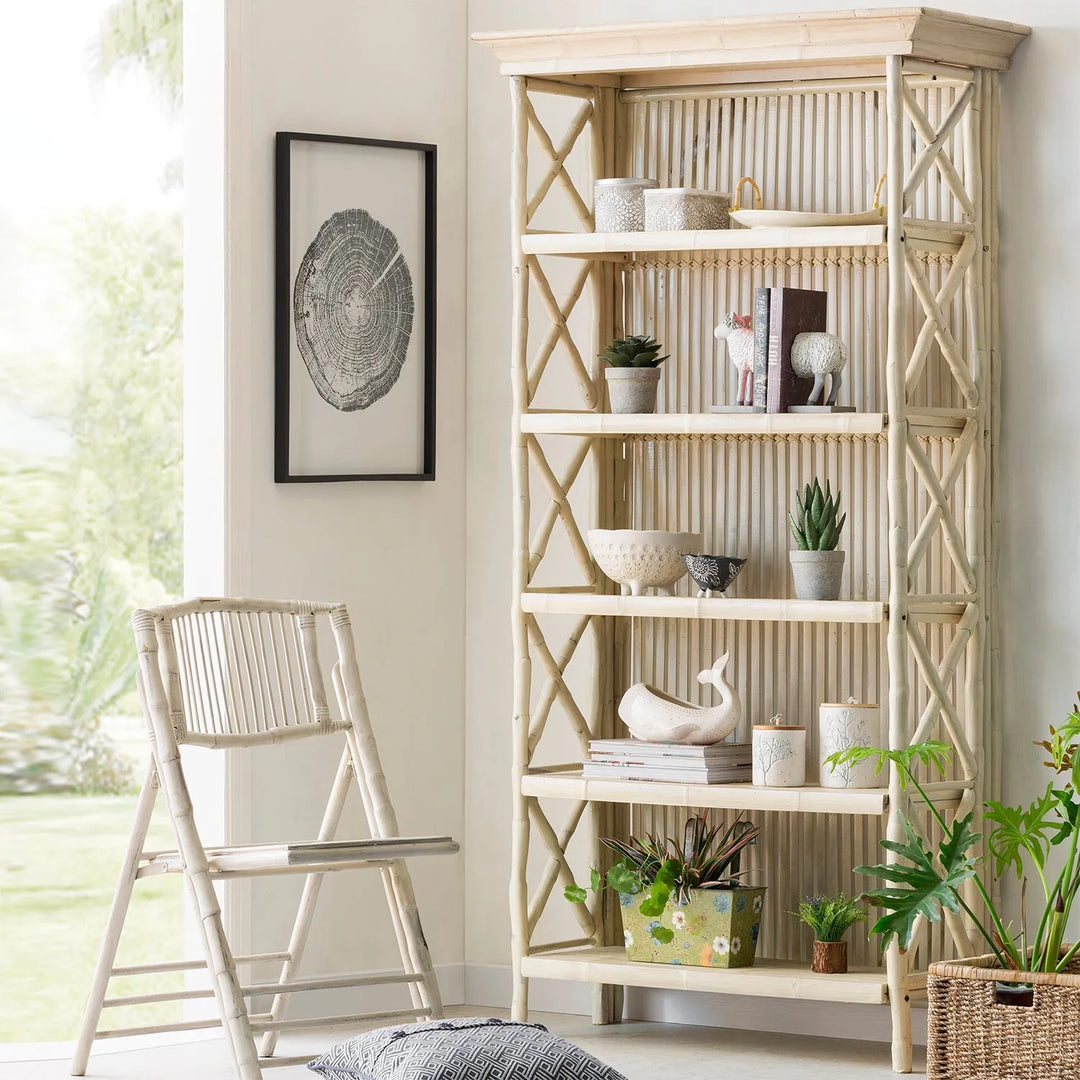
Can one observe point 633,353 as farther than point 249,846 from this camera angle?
Yes

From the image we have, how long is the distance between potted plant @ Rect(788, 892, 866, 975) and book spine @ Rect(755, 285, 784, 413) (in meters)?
1.03

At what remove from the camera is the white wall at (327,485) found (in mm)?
4305

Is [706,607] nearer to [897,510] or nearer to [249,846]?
[897,510]

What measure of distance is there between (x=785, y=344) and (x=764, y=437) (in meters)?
A: 0.41

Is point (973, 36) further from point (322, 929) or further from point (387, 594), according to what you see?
point (322, 929)

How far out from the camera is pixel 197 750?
4.31 meters

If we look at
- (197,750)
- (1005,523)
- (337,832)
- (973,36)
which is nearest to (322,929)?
(337,832)

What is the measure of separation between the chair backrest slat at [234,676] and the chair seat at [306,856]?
24 cm

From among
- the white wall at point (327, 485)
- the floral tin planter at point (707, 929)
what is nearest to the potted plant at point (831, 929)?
the floral tin planter at point (707, 929)

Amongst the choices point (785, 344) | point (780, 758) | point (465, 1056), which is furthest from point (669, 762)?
point (465, 1056)

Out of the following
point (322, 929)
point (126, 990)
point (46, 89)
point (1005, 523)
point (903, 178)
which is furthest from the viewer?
point (46, 89)

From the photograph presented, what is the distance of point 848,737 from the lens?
13.1ft

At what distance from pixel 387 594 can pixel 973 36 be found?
177 cm

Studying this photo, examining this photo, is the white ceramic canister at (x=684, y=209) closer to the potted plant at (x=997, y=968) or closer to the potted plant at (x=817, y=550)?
the potted plant at (x=817, y=550)
